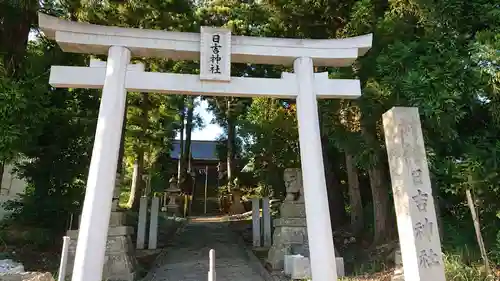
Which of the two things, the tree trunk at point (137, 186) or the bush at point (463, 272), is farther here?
the tree trunk at point (137, 186)

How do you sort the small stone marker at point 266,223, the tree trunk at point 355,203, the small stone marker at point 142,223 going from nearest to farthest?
the tree trunk at point 355,203 → the small stone marker at point 142,223 → the small stone marker at point 266,223

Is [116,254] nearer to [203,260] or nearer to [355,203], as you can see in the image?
[203,260]

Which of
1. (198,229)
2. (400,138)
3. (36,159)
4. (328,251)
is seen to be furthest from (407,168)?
(198,229)

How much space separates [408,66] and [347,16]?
2.87 metres

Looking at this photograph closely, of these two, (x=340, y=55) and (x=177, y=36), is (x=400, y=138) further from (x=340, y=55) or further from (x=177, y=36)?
(x=177, y=36)

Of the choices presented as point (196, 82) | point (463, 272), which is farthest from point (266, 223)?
point (196, 82)

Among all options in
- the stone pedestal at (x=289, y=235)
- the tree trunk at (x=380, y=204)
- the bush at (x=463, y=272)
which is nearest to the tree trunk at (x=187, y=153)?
the stone pedestal at (x=289, y=235)

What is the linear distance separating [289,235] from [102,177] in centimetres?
475

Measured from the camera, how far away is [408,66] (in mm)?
6254

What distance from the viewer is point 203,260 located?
31.4 ft

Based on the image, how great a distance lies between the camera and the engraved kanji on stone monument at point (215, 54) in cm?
555

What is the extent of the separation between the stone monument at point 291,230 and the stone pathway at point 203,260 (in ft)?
1.48

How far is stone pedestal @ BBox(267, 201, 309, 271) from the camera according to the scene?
826cm

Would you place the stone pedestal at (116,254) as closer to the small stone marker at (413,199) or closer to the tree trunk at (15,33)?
the tree trunk at (15,33)
